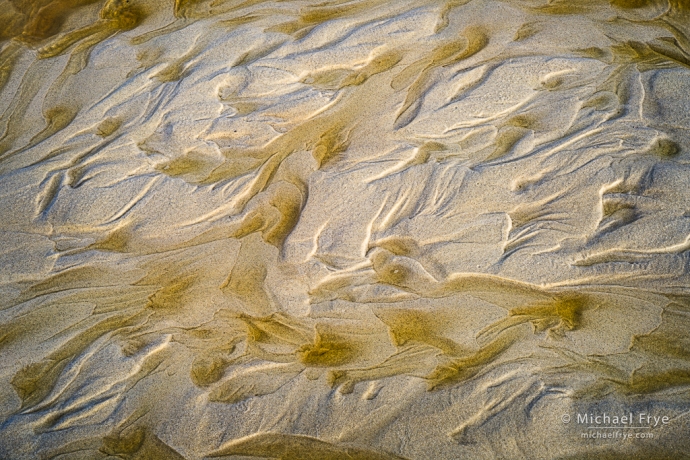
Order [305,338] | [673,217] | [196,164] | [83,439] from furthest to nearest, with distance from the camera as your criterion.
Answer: [196,164], [673,217], [305,338], [83,439]

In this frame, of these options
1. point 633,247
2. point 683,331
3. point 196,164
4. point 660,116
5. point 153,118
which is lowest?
point 683,331

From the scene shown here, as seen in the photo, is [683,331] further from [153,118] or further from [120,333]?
[153,118]

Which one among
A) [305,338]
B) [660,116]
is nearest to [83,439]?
[305,338]

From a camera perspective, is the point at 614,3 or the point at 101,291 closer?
the point at 101,291

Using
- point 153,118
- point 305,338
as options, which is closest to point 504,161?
point 305,338

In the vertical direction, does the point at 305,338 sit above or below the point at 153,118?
below

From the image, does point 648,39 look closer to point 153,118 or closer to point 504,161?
Answer: point 504,161

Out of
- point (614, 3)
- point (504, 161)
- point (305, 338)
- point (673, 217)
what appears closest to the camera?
point (305, 338)
